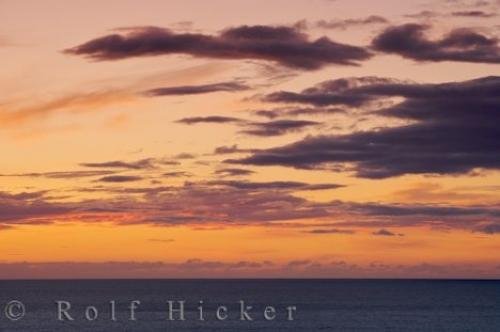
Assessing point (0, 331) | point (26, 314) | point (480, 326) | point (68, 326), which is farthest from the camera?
point (26, 314)

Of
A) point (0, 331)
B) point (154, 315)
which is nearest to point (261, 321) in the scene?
point (154, 315)

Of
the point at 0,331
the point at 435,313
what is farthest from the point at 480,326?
the point at 0,331

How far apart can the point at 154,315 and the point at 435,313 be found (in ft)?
198

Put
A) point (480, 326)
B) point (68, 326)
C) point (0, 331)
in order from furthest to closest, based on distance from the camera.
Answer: point (480, 326) → point (68, 326) → point (0, 331)

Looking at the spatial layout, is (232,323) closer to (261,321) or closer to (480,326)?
(261,321)

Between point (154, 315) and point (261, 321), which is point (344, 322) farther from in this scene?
point (154, 315)

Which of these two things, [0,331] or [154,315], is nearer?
[0,331]

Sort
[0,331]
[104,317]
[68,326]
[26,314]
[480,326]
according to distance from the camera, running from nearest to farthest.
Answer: [0,331] → [68,326] → [480,326] → [104,317] → [26,314]

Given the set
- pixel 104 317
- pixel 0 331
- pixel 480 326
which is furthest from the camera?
pixel 104 317

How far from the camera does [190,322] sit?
160 meters

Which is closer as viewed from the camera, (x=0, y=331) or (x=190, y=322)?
(x=0, y=331)

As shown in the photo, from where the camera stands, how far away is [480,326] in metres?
160

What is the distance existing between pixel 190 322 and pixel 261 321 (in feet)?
44.0

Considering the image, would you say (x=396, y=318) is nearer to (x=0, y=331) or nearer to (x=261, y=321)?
(x=261, y=321)
